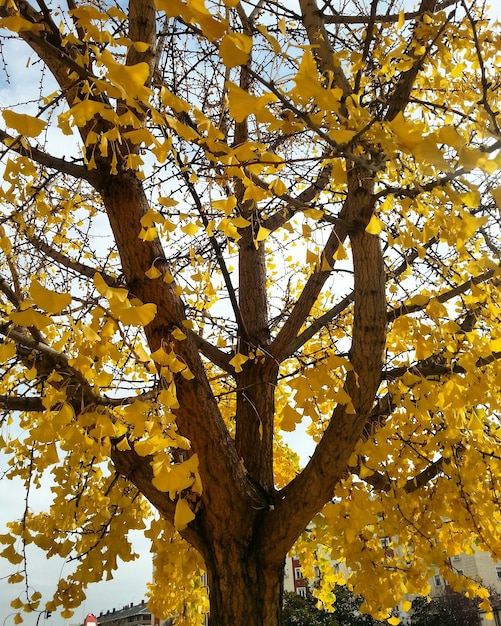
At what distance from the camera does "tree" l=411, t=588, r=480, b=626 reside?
75.5 feet

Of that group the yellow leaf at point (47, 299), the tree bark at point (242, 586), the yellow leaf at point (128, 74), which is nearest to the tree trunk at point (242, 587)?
the tree bark at point (242, 586)

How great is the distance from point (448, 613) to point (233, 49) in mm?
28035

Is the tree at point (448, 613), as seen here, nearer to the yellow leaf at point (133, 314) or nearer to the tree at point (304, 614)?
the tree at point (304, 614)

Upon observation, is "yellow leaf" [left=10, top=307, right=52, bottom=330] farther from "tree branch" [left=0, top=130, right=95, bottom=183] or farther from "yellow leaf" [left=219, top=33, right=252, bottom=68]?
"tree branch" [left=0, top=130, right=95, bottom=183]

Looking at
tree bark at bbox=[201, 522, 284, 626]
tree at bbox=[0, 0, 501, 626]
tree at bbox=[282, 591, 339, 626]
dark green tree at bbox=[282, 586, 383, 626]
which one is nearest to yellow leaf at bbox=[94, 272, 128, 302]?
tree at bbox=[0, 0, 501, 626]

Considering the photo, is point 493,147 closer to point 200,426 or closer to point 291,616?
point 200,426

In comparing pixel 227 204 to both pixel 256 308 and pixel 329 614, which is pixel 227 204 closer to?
pixel 256 308

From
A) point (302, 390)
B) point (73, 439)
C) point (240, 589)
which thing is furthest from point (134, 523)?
point (302, 390)

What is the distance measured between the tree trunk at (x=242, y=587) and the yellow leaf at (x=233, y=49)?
194 centimetres

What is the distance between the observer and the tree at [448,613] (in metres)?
23.0

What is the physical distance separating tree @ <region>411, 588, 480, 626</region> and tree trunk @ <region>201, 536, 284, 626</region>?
24.6 meters

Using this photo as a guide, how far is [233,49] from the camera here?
0.85 metres

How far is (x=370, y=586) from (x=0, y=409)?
2.29 metres

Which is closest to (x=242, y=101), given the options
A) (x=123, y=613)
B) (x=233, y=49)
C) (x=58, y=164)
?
(x=233, y=49)
